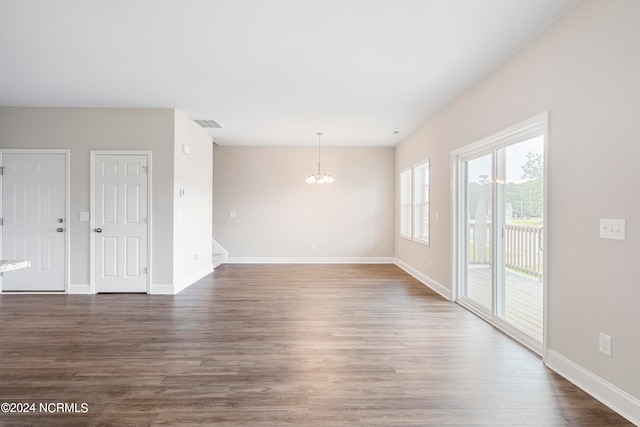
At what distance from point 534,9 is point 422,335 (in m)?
2.99

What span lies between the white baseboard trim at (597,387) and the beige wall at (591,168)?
0.13ft

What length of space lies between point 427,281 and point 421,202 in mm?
1565

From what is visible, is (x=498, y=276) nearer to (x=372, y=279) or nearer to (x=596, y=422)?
(x=596, y=422)

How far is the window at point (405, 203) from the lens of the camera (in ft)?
24.2

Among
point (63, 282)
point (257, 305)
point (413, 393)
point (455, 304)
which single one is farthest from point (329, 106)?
point (63, 282)

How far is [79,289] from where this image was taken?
5102mm

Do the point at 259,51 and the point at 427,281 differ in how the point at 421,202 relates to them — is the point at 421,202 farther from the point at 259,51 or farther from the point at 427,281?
the point at 259,51

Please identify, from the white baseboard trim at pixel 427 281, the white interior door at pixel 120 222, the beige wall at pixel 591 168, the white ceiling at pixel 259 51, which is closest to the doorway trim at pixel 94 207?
the white interior door at pixel 120 222

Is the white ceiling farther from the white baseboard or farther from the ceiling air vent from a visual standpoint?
the white baseboard

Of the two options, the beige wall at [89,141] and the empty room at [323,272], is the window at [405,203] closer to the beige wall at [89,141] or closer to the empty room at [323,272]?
the empty room at [323,272]

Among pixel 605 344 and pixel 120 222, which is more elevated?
pixel 120 222

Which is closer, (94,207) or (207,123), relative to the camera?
(94,207)

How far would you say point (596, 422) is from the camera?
2029mm

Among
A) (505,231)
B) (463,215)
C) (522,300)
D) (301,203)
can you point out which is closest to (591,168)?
(505,231)
